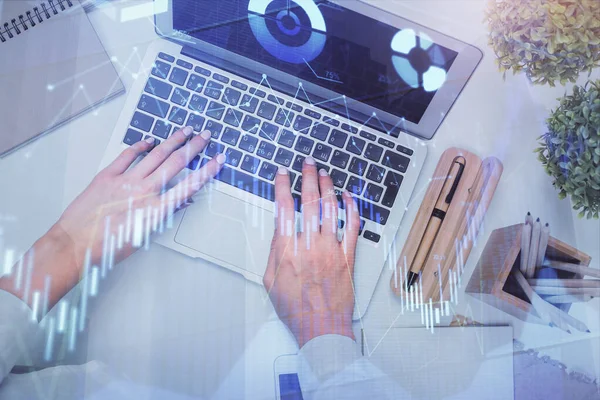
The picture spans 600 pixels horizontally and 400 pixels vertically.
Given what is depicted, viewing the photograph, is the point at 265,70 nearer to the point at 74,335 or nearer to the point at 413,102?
the point at 413,102

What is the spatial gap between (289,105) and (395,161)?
0.14m

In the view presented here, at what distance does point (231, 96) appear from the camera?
524mm

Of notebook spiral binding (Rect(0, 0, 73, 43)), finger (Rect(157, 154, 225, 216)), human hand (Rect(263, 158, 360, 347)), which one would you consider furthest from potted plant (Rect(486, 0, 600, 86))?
notebook spiral binding (Rect(0, 0, 73, 43))

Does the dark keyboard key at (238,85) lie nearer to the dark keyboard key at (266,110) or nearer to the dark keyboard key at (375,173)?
the dark keyboard key at (266,110)

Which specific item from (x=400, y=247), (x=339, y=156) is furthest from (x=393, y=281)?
(x=339, y=156)

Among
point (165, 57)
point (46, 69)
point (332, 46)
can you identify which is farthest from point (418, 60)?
point (46, 69)

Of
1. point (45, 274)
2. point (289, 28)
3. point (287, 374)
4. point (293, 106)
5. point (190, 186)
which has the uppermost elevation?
point (289, 28)

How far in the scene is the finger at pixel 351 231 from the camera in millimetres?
507

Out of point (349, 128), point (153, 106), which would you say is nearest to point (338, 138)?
point (349, 128)

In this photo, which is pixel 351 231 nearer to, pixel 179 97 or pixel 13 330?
pixel 179 97

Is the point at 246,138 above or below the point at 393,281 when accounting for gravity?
above

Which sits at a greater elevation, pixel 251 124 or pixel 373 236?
pixel 251 124

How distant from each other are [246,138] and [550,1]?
356 millimetres

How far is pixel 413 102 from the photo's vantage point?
54 centimetres
